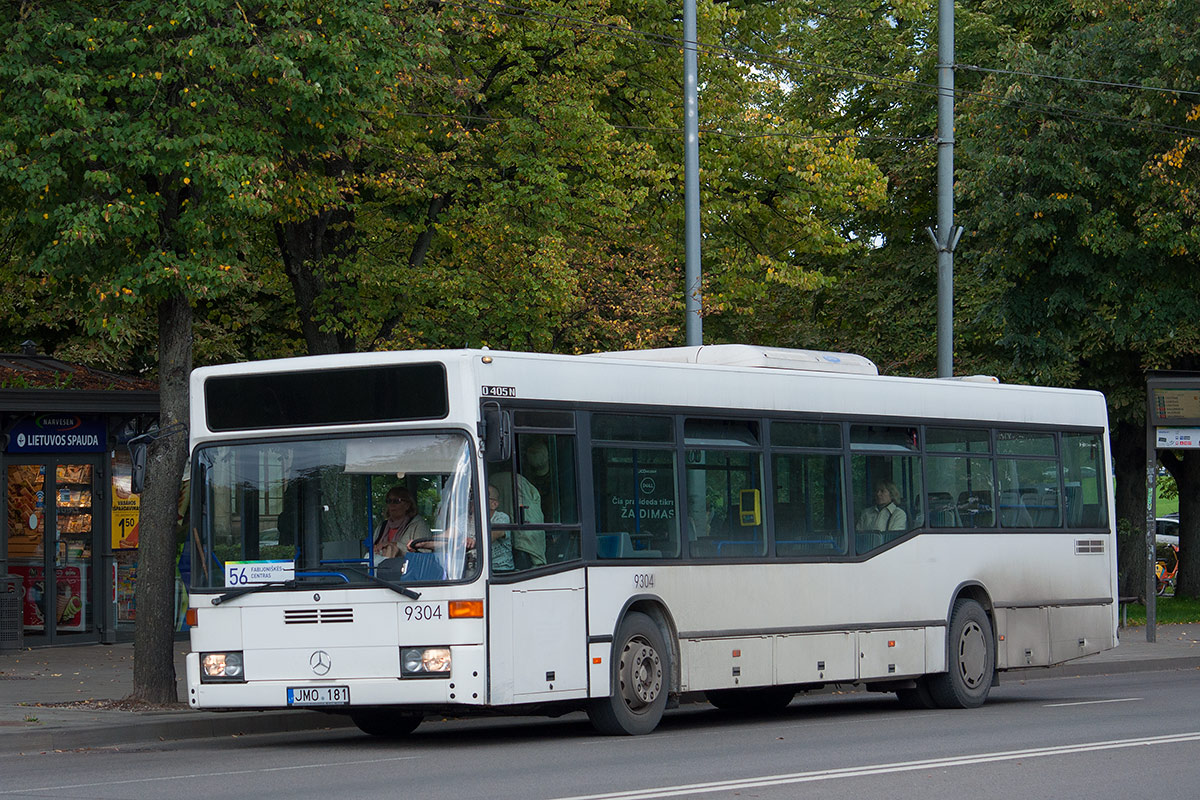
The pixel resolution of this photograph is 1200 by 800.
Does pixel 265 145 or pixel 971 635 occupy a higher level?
pixel 265 145

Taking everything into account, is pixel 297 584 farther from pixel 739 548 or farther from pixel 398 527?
pixel 739 548

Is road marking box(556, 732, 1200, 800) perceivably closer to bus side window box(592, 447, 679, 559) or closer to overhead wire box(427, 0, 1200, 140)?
bus side window box(592, 447, 679, 559)

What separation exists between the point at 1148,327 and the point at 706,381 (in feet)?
53.9

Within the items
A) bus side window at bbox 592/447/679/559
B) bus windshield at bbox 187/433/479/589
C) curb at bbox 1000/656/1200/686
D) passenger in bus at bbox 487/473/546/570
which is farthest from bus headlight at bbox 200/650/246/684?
curb at bbox 1000/656/1200/686

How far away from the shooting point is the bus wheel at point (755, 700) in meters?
17.0

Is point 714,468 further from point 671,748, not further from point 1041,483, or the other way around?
point 1041,483

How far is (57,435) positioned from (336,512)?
1360 centimetres

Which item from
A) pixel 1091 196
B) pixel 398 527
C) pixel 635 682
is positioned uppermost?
pixel 1091 196

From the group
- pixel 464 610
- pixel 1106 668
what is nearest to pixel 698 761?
pixel 464 610

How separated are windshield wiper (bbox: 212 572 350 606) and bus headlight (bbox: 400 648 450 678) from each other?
0.72 metres

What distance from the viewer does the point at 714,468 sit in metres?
15.0

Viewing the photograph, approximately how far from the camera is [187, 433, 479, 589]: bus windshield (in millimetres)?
12719

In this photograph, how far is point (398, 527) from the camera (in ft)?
41.9

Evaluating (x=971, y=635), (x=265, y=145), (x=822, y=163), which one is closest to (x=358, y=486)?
(x=265, y=145)
